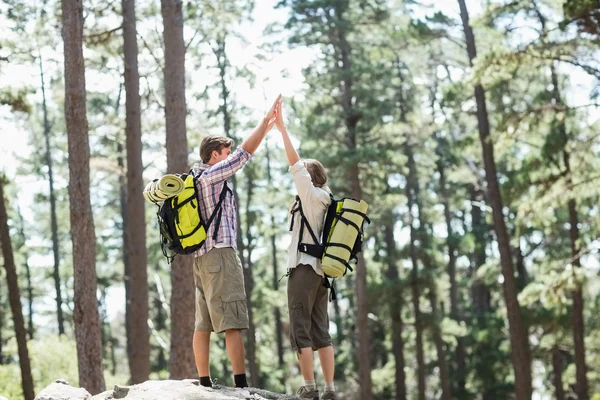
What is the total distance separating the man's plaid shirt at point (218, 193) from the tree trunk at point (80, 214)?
4.87 metres

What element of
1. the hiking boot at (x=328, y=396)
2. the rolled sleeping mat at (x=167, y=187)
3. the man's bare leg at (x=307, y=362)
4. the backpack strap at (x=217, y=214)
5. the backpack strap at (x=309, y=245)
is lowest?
the hiking boot at (x=328, y=396)

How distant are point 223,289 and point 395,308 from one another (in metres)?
22.1

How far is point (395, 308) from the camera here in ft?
91.8

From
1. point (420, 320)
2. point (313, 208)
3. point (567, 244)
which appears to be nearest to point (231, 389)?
point (313, 208)

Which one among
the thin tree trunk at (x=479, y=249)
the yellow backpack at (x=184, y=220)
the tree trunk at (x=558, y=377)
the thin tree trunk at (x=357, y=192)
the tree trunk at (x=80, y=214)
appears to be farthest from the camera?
the thin tree trunk at (x=479, y=249)

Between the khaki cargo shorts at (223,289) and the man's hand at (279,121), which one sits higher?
the man's hand at (279,121)

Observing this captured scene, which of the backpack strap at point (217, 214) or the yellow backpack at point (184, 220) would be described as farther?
the backpack strap at point (217, 214)

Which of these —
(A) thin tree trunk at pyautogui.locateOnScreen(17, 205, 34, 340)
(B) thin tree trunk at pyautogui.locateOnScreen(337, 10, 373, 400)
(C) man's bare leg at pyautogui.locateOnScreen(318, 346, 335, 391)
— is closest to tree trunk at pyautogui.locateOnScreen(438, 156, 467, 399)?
(B) thin tree trunk at pyautogui.locateOnScreen(337, 10, 373, 400)

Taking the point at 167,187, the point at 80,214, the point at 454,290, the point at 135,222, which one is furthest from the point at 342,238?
the point at 454,290

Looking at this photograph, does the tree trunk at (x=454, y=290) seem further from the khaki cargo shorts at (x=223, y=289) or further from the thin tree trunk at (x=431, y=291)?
the khaki cargo shorts at (x=223, y=289)

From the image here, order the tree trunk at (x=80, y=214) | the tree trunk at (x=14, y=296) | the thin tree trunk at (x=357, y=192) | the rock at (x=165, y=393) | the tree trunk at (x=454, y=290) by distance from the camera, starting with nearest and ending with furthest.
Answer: the rock at (x=165, y=393)
the tree trunk at (x=80, y=214)
the tree trunk at (x=14, y=296)
the thin tree trunk at (x=357, y=192)
the tree trunk at (x=454, y=290)

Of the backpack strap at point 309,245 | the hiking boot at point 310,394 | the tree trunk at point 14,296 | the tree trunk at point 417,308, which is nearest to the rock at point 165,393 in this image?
the hiking boot at point 310,394

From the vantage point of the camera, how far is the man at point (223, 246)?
6395mm

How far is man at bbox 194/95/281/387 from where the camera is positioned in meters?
6.39
